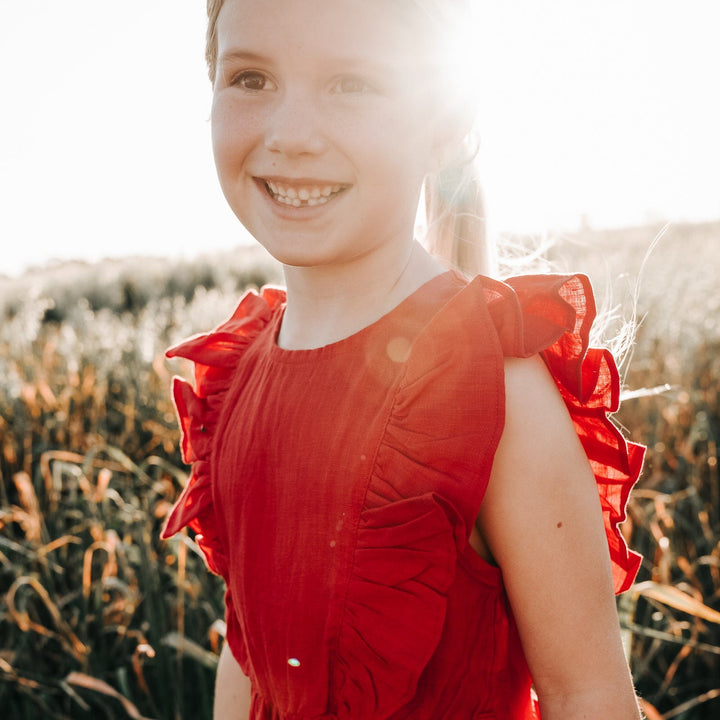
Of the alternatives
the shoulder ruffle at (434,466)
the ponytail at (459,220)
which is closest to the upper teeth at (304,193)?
the shoulder ruffle at (434,466)

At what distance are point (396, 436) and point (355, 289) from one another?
0.92 feet

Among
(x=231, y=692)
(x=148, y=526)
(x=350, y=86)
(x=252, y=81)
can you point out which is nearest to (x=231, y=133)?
(x=252, y=81)

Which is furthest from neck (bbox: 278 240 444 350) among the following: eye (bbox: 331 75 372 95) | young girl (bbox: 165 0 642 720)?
eye (bbox: 331 75 372 95)

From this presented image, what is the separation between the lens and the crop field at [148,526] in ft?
7.25

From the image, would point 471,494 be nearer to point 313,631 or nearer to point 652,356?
point 313,631

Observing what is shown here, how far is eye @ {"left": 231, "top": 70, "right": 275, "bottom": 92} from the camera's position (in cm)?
105

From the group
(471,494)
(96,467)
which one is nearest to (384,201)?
(471,494)

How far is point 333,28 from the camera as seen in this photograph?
3.17 ft

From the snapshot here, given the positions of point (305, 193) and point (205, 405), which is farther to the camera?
point (205, 405)

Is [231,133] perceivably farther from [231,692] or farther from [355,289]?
[231,692]

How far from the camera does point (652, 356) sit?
394 centimetres

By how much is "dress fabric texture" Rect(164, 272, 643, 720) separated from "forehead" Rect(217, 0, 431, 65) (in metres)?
0.34

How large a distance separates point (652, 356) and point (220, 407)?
3.15 m

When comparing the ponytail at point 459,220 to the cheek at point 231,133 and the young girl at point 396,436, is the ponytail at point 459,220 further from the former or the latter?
the cheek at point 231,133
